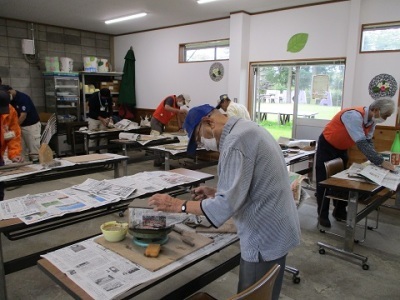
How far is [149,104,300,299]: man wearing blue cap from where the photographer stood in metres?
1.18

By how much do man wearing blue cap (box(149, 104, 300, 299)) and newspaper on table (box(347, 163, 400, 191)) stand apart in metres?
1.75

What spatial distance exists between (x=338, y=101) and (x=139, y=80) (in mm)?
4696

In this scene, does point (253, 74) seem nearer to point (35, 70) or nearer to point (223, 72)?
point (223, 72)

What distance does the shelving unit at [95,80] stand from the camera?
743 cm

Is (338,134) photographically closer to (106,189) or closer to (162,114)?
(106,189)

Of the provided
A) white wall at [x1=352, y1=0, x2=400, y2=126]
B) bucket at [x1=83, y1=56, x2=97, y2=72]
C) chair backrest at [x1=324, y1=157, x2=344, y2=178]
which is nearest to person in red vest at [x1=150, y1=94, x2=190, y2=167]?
bucket at [x1=83, y1=56, x2=97, y2=72]

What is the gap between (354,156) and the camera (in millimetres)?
4906

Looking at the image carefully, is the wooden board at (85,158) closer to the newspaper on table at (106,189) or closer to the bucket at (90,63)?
the newspaper on table at (106,189)

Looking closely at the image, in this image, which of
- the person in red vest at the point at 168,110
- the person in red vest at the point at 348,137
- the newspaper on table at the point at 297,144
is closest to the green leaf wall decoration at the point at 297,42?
the newspaper on table at the point at 297,144

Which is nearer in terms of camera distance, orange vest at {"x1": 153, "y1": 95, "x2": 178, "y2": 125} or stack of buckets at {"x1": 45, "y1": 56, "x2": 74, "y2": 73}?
orange vest at {"x1": 153, "y1": 95, "x2": 178, "y2": 125}

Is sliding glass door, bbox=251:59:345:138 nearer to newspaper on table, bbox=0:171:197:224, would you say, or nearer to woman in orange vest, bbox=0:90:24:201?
newspaper on table, bbox=0:171:197:224

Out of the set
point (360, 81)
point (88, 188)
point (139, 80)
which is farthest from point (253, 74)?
point (88, 188)

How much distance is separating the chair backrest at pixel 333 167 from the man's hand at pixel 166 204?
2.12 meters

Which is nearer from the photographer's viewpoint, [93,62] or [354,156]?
[354,156]
